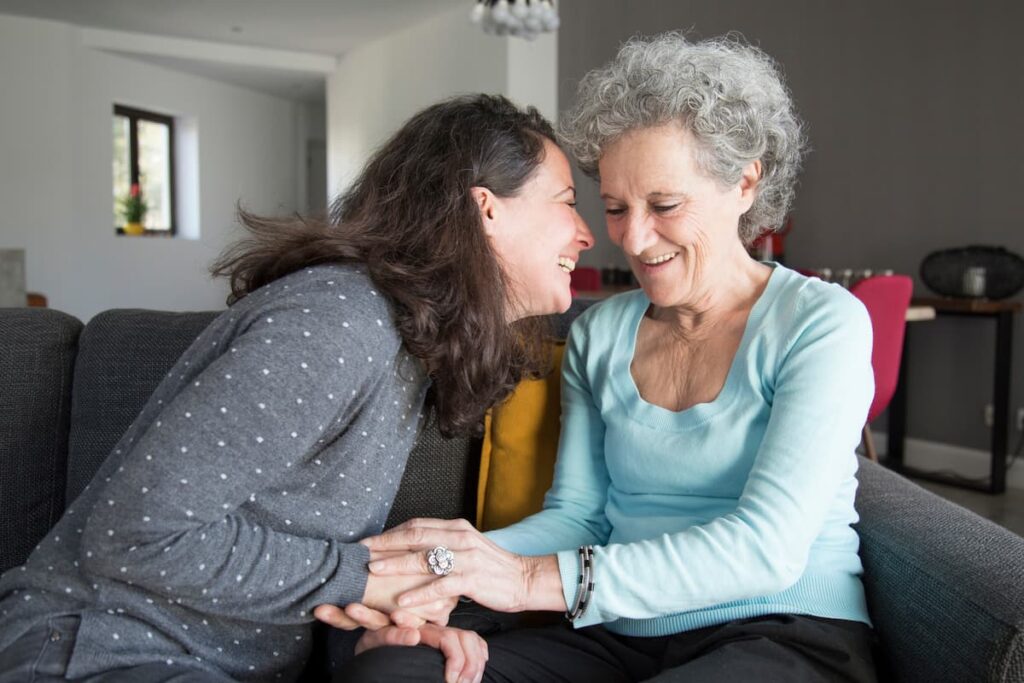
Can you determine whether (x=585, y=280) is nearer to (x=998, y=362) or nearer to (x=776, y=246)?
(x=776, y=246)

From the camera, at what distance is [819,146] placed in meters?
5.17

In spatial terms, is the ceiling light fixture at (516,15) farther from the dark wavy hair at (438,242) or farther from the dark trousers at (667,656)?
the dark trousers at (667,656)

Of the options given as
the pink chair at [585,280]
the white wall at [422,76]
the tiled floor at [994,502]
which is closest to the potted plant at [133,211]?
the white wall at [422,76]

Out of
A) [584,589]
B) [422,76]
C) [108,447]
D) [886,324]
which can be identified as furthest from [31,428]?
[422,76]

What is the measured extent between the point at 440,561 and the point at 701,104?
73 centimetres

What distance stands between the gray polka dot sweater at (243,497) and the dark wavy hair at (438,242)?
56 millimetres

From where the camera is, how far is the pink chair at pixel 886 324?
3533 mm

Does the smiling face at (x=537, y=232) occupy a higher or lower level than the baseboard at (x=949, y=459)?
higher

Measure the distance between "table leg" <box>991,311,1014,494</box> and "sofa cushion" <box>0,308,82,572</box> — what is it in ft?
12.9

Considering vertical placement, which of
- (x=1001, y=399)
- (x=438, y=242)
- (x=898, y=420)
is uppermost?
(x=438, y=242)

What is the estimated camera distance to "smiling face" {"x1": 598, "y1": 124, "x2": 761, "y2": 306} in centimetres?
132

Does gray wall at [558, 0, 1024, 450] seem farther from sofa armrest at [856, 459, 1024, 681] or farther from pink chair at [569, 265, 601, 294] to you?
sofa armrest at [856, 459, 1024, 681]

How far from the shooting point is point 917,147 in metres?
4.65

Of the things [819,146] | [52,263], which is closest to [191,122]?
[52,263]
